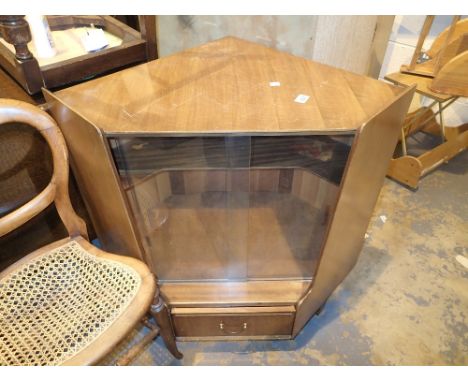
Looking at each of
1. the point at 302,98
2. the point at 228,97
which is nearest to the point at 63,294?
the point at 228,97

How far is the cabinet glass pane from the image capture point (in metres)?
1.02

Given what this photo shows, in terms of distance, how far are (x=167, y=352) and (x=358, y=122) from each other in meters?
0.94

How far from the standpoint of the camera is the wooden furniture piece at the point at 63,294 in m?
0.75

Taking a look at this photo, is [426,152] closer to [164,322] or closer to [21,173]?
[164,322]

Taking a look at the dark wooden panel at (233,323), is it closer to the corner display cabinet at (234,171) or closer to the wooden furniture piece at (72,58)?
the corner display cabinet at (234,171)

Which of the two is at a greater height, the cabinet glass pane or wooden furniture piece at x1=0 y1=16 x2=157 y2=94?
wooden furniture piece at x1=0 y1=16 x2=157 y2=94

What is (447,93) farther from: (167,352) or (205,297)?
(167,352)

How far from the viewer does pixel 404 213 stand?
5.56 ft

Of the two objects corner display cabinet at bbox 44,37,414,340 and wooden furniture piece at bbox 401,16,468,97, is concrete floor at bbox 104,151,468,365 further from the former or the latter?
wooden furniture piece at bbox 401,16,468,97

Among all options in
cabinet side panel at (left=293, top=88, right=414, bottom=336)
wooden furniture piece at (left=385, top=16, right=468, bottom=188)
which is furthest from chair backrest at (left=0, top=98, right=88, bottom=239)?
wooden furniture piece at (left=385, top=16, right=468, bottom=188)

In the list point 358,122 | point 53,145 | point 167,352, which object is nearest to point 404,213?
point 358,122

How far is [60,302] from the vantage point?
84 centimetres

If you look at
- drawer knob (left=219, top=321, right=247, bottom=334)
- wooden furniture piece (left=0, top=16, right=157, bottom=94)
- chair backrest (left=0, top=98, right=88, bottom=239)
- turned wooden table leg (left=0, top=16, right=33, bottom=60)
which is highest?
turned wooden table leg (left=0, top=16, right=33, bottom=60)

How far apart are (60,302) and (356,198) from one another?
0.79m
